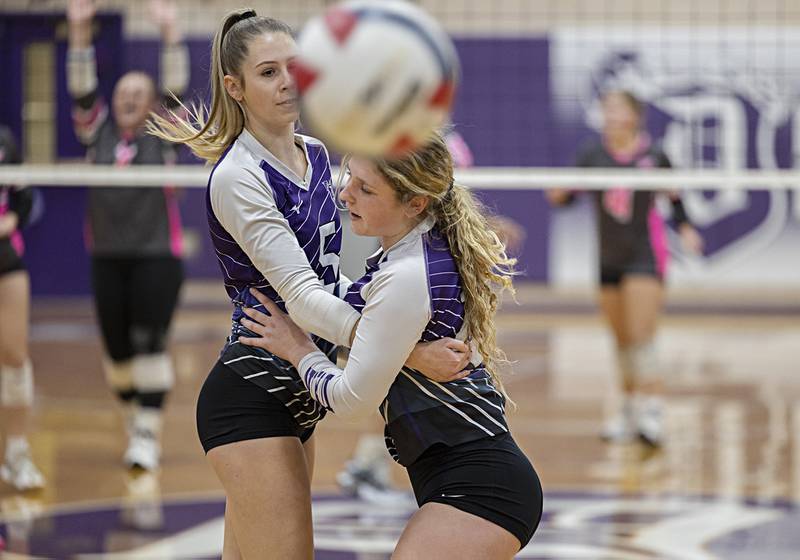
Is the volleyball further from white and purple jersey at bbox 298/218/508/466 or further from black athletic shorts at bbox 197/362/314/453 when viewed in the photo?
black athletic shorts at bbox 197/362/314/453

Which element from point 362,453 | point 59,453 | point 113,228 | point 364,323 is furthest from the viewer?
point 59,453

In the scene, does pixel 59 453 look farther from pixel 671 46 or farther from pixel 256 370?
pixel 671 46

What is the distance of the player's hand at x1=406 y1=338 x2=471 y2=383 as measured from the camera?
2609 millimetres

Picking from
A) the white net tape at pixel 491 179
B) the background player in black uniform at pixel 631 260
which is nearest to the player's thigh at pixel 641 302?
the background player in black uniform at pixel 631 260

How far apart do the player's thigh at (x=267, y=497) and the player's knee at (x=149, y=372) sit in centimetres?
350

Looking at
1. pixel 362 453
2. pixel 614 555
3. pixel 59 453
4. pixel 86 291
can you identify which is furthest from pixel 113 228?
pixel 86 291

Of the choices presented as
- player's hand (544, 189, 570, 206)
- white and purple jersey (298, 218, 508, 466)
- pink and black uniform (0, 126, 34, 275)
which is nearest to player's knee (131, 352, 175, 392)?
pink and black uniform (0, 126, 34, 275)

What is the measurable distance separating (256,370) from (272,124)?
54cm

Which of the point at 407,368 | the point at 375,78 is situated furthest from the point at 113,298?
the point at 375,78

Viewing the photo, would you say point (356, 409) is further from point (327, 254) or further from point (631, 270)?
point (631, 270)

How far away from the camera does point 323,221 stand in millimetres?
2859

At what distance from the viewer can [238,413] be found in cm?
280

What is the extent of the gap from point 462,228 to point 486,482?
0.52 m

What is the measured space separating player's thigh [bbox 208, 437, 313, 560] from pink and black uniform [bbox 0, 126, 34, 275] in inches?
123
